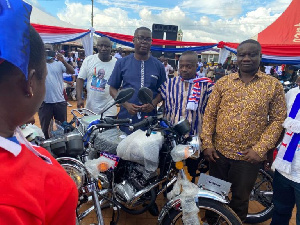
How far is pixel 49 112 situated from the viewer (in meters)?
3.73

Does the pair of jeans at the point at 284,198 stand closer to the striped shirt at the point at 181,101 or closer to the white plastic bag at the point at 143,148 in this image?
the striped shirt at the point at 181,101

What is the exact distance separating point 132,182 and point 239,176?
105 centimetres

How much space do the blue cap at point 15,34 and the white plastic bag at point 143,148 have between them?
1.47 m

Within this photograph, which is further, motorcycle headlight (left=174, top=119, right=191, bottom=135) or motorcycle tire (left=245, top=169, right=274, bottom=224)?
motorcycle tire (left=245, top=169, right=274, bottom=224)

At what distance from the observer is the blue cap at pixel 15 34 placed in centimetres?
44

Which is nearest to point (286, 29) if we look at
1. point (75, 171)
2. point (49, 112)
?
point (49, 112)

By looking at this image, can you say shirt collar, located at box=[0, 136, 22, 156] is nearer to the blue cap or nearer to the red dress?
the red dress

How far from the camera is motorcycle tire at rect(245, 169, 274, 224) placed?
8.64 feet

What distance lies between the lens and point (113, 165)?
211 centimetres

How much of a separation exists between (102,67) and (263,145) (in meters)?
2.56

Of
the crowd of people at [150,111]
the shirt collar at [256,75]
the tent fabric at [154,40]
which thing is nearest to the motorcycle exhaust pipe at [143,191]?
the crowd of people at [150,111]

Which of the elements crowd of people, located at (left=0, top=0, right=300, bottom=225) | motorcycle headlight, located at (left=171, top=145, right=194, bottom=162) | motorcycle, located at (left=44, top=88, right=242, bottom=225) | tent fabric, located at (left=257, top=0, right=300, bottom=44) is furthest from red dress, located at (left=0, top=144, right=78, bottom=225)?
tent fabric, located at (left=257, top=0, right=300, bottom=44)

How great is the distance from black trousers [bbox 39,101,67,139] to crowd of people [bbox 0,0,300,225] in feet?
0.06

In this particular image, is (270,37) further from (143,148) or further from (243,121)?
(143,148)
